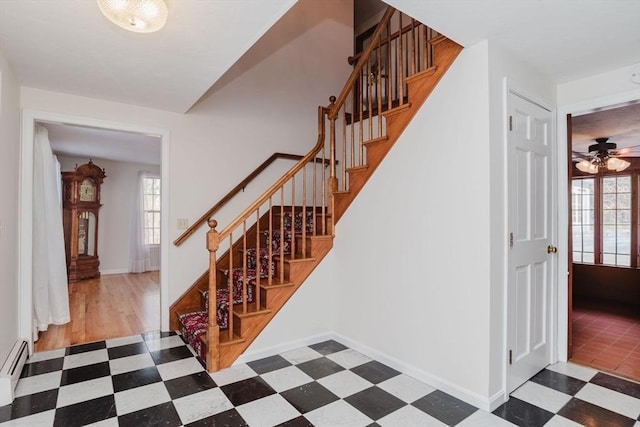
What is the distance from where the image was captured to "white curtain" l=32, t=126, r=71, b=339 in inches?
124

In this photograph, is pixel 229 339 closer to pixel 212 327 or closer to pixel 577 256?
pixel 212 327

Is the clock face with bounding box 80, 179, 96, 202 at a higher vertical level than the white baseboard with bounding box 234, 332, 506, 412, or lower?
higher

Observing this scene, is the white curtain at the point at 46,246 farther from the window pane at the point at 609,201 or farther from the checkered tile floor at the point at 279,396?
the window pane at the point at 609,201

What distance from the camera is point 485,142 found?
77.6 inches

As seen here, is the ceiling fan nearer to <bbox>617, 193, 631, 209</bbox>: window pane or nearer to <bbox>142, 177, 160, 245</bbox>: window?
<bbox>617, 193, 631, 209</bbox>: window pane

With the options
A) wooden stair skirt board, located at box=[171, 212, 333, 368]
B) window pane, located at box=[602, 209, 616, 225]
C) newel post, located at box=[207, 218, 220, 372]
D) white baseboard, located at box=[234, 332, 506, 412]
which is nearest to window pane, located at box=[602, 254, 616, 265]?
window pane, located at box=[602, 209, 616, 225]

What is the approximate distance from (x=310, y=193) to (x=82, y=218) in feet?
15.3

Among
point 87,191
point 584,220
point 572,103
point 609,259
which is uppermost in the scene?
point 572,103

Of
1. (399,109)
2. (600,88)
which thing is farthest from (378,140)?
(600,88)

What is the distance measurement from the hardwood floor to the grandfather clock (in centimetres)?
32

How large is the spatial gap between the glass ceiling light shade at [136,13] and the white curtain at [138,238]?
19.2ft

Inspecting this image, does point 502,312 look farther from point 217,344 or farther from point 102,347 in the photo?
point 102,347

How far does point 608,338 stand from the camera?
122 inches

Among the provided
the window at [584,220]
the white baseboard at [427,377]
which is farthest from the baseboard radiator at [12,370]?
the window at [584,220]
